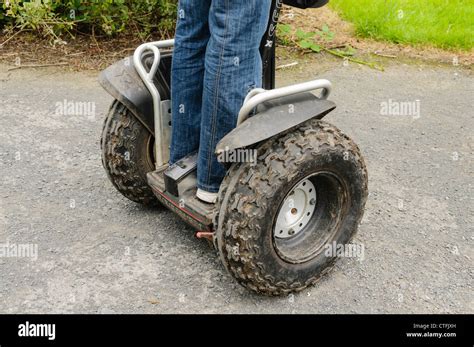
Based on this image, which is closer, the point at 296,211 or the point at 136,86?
the point at 296,211

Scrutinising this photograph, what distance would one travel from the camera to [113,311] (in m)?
2.71

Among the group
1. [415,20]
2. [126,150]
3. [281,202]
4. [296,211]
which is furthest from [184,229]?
[415,20]

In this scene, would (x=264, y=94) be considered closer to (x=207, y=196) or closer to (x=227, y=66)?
(x=227, y=66)

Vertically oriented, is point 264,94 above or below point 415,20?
above

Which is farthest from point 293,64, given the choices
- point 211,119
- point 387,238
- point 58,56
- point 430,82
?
point 211,119

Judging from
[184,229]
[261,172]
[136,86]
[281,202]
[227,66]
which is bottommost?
[184,229]

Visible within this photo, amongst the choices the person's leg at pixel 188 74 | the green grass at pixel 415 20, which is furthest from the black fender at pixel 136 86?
the green grass at pixel 415 20

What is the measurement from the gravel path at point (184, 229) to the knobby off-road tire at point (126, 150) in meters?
0.26

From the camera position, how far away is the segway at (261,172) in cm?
250

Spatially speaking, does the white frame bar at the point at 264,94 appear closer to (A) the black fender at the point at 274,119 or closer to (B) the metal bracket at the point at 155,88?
(A) the black fender at the point at 274,119

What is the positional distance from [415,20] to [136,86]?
12.6 feet

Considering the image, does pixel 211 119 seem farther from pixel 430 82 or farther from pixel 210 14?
pixel 430 82

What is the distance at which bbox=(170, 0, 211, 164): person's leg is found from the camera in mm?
2674

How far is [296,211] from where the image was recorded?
286cm
